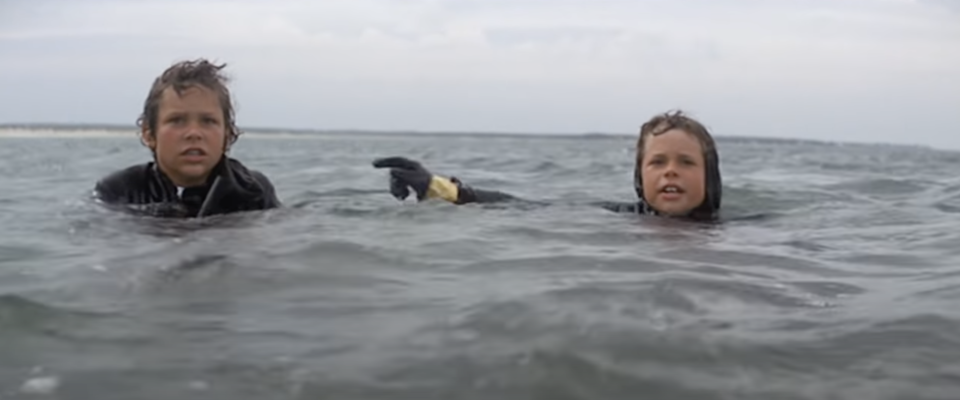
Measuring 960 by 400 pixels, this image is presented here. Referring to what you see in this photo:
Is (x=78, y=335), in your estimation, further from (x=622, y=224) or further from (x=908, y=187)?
(x=908, y=187)

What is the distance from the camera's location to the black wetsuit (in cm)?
700

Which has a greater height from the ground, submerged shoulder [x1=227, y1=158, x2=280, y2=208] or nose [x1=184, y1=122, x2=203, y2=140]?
nose [x1=184, y1=122, x2=203, y2=140]

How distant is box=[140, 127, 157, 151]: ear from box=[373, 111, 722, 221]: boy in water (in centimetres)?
150

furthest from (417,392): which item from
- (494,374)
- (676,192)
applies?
(676,192)

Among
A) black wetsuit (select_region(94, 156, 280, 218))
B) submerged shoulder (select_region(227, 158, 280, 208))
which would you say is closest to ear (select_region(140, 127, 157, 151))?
black wetsuit (select_region(94, 156, 280, 218))

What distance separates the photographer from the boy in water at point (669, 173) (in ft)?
24.7

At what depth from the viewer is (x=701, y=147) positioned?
7.60 m

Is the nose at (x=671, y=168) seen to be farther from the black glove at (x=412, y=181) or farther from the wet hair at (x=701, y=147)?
the black glove at (x=412, y=181)

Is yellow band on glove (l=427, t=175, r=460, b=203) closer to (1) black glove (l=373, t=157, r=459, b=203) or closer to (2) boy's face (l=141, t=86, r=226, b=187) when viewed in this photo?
(1) black glove (l=373, t=157, r=459, b=203)

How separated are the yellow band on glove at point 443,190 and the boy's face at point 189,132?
168 cm

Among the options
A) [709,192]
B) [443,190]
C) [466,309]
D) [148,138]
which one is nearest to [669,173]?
[709,192]

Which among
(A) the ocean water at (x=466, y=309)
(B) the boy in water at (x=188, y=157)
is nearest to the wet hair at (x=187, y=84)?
(B) the boy in water at (x=188, y=157)

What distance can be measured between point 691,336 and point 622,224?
3561 millimetres

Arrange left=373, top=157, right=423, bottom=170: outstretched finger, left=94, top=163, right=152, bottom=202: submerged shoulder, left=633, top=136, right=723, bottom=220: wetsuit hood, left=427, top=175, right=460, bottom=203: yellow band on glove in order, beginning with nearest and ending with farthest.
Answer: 1. left=94, top=163, right=152, bottom=202: submerged shoulder
2. left=373, top=157, right=423, bottom=170: outstretched finger
3. left=633, top=136, right=723, bottom=220: wetsuit hood
4. left=427, top=175, right=460, bottom=203: yellow band on glove
